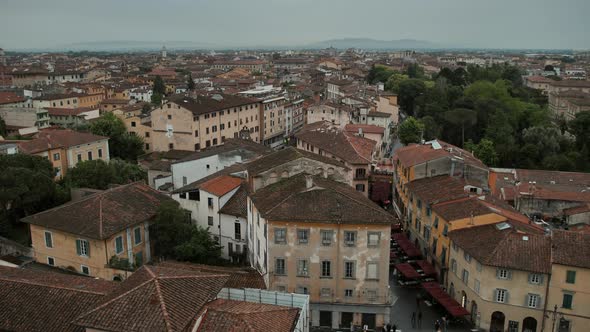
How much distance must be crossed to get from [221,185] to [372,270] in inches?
551

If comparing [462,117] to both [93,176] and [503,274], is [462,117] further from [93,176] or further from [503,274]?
[93,176]

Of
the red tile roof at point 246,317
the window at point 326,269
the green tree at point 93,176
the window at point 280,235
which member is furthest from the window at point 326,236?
the green tree at point 93,176

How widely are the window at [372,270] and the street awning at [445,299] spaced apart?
527 cm

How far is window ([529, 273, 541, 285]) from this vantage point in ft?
100

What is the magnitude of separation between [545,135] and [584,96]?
2108 inches

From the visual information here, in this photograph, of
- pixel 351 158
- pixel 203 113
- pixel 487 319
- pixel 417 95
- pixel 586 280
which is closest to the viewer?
pixel 586 280

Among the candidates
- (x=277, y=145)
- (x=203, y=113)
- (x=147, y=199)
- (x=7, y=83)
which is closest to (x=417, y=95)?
(x=277, y=145)

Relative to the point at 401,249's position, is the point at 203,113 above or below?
above

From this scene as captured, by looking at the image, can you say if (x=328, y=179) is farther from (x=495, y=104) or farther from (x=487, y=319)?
(x=495, y=104)

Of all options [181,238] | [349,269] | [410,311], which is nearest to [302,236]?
[349,269]

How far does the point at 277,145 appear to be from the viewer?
87.5 m

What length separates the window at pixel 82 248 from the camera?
111 feet

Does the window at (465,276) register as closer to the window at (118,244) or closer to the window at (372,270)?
the window at (372,270)

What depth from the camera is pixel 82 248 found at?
34.0 metres
